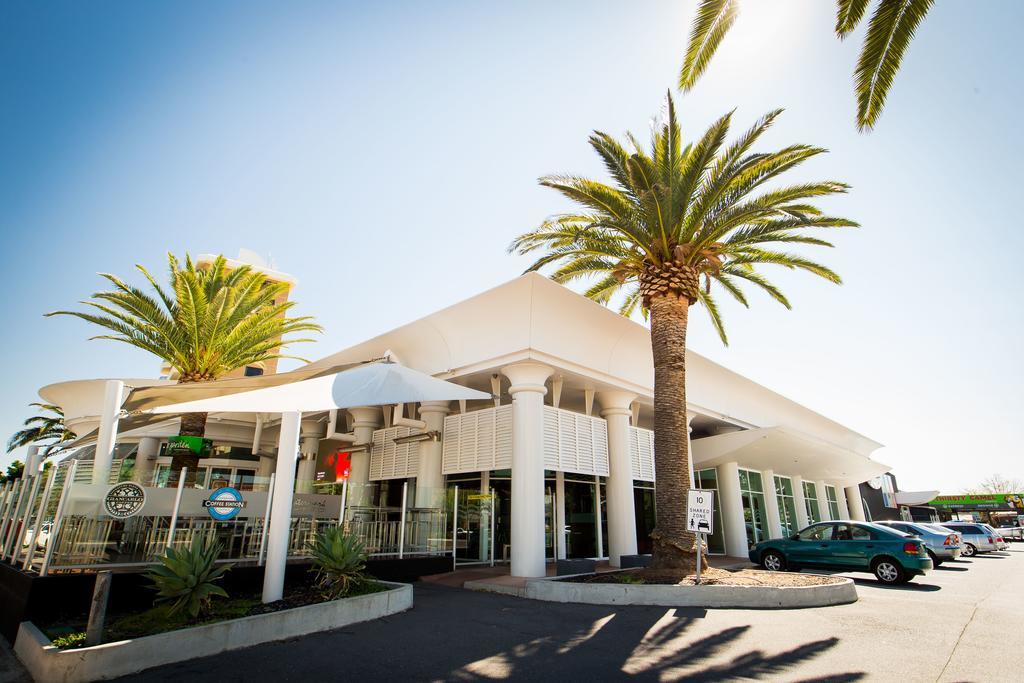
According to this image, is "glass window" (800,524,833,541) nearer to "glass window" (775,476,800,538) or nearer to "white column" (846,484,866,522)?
"glass window" (775,476,800,538)

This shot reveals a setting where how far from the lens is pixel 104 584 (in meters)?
5.93

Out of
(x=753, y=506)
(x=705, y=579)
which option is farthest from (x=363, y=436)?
Answer: (x=753, y=506)

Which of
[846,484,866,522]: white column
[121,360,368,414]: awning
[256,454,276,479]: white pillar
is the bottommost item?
[846,484,866,522]: white column

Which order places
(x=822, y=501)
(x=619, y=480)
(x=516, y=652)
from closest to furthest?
(x=516, y=652), (x=619, y=480), (x=822, y=501)

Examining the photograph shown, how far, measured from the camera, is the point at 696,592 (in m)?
9.78

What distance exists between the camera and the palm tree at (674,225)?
12109 millimetres

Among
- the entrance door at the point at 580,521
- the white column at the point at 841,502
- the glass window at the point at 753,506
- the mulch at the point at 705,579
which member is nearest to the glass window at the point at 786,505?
the glass window at the point at 753,506

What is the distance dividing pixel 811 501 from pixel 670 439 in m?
21.7

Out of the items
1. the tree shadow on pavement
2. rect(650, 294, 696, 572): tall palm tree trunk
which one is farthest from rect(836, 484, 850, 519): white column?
the tree shadow on pavement

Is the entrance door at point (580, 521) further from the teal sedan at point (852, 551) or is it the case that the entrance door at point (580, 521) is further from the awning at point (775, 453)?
the awning at point (775, 453)

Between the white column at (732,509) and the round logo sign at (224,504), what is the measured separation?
18.1 m

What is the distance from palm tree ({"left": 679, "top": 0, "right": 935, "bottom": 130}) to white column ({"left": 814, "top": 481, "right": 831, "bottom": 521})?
26.2m

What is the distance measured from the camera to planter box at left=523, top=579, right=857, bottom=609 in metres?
9.70

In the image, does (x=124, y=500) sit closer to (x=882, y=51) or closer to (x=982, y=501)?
(x=882, y=51)
